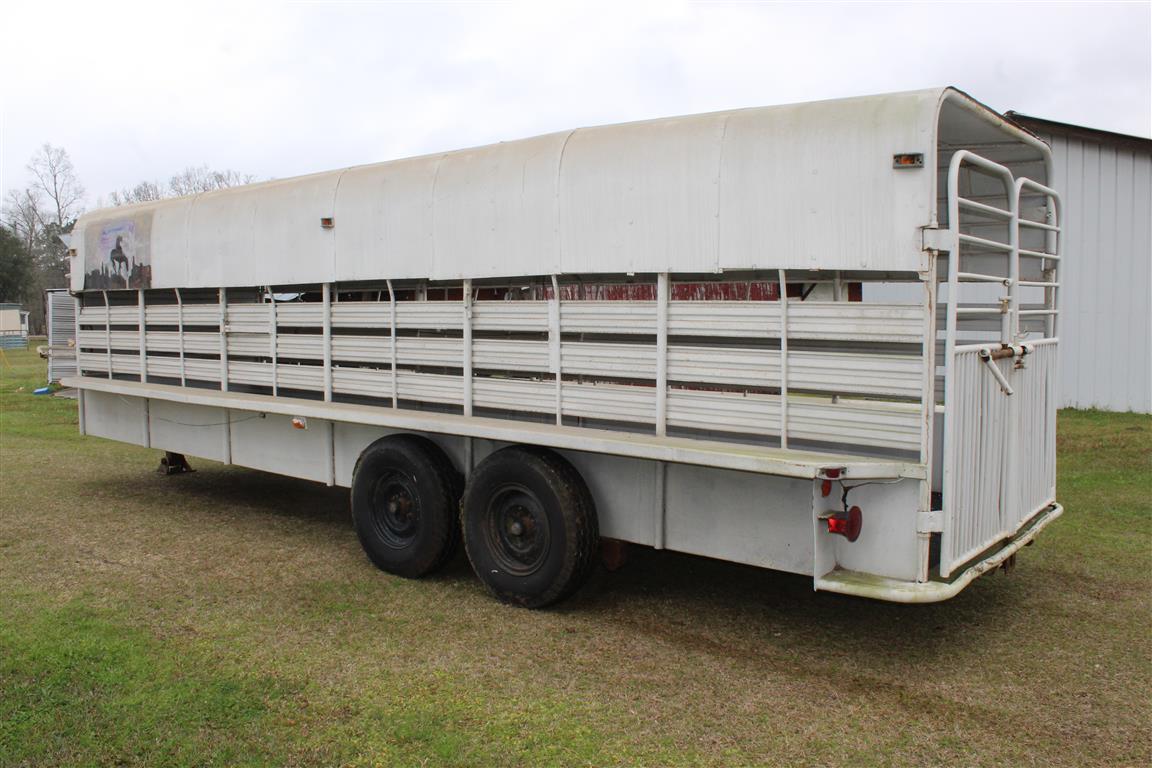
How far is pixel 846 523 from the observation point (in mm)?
4312

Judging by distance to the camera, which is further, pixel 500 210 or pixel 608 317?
pixel 500 210

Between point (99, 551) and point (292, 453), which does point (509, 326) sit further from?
point (99, 551)

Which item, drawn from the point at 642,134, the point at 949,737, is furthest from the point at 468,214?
the point at 949,737

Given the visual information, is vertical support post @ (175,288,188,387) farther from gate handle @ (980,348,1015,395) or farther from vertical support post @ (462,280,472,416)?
gate handle @ (980,348,1015,395)

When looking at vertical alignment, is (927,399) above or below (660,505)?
above

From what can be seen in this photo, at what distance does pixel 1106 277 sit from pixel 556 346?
36.9 feet

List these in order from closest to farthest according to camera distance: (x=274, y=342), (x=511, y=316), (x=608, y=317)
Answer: (x=608, y=317)
(x=511, y=316)
(x=274, y=342)

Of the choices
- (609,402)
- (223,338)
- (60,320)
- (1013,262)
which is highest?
(1013,262)

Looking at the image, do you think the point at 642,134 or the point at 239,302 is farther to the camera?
the point at 239,302

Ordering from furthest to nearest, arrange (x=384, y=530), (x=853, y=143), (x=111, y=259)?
(x=111, y=259) < (x=384, y=530) < (x=853, y=143)

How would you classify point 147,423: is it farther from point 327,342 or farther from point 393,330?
point 393,330

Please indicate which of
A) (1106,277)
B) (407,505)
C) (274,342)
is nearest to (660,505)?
(407,505)

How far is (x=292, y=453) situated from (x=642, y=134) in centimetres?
385

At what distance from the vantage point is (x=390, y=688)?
445cm
